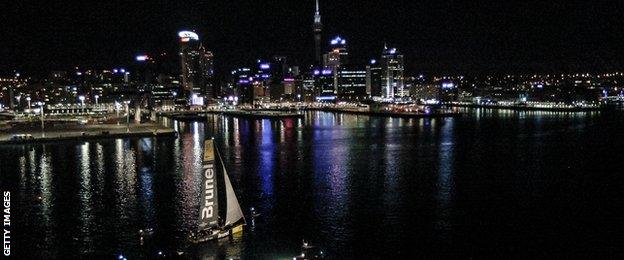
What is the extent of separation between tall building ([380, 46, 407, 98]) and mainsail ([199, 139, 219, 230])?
12201 cm

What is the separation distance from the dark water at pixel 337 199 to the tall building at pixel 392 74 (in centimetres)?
10360

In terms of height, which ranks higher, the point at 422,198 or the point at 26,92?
the point at 26,92

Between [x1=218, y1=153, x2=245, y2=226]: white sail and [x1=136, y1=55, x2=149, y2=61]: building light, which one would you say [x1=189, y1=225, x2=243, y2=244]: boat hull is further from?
[x1=136, y1=55, x2=149, y2=61]: building light

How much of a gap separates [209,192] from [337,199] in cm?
583

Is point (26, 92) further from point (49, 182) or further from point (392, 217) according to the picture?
point (392, 217)

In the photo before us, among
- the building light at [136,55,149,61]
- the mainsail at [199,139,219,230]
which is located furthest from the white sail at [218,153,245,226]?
the building light at [136,55,149,61]

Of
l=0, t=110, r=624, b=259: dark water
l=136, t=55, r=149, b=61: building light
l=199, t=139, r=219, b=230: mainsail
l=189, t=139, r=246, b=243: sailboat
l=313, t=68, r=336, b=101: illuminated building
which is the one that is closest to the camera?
l=199, t=139, r=219, b=230: mainsail

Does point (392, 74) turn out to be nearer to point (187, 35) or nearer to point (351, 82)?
point (351, 82)

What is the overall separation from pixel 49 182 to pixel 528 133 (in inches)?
1247

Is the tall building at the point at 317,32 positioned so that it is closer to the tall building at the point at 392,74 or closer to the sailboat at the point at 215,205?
the tall building at the point at 392,74

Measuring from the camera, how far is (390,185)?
760 inches

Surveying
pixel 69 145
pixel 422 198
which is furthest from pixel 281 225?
pixel 69 145

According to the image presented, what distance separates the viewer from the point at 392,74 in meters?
135

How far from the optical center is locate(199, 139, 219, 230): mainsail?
37.8 ft
